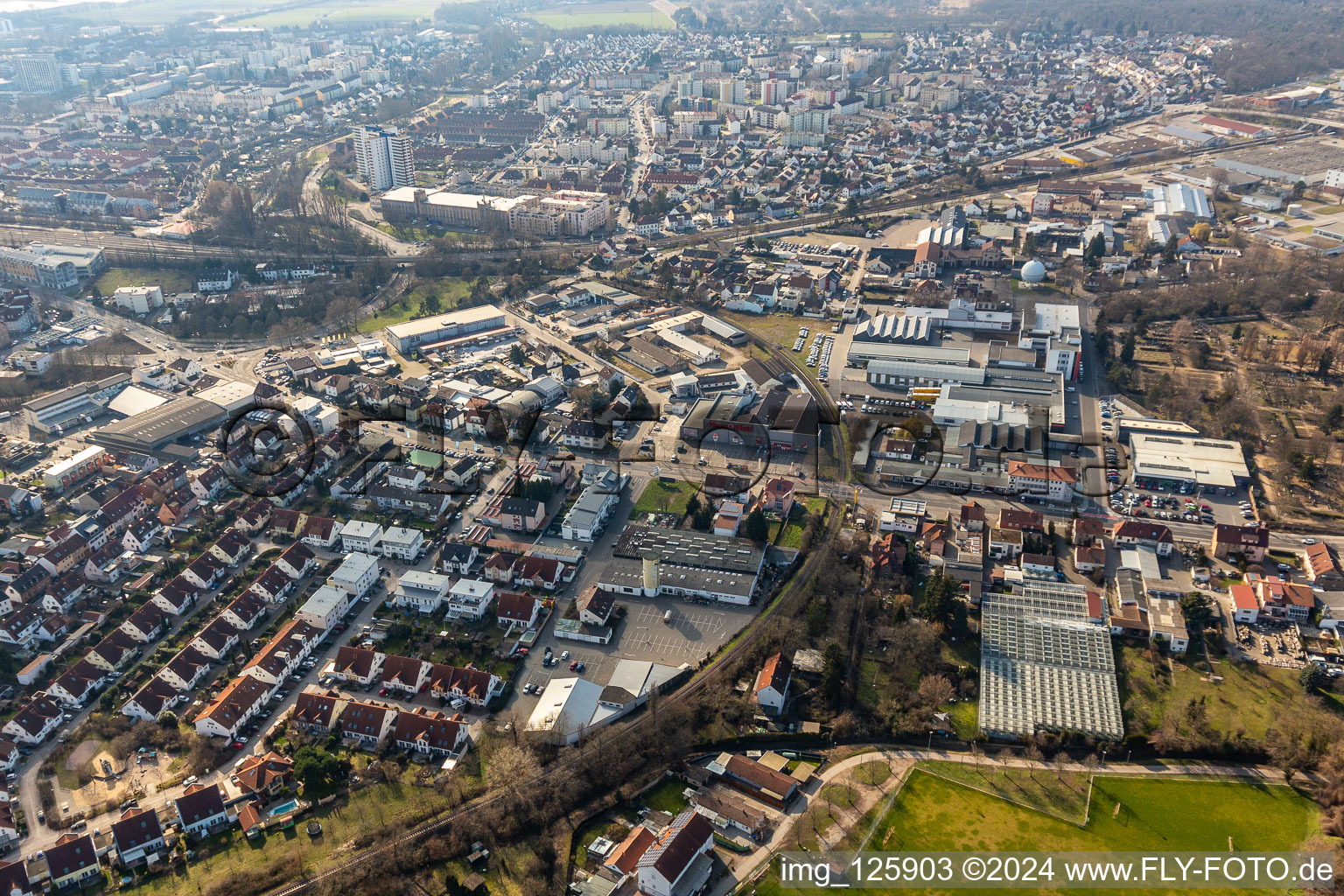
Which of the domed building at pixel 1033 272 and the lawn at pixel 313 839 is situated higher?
the domed building at pixel 1033 272

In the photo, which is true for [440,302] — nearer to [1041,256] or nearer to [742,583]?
[742,583]

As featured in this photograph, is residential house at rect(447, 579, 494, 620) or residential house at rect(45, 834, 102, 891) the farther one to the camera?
residential house at rect(447, 579, 494, 620)

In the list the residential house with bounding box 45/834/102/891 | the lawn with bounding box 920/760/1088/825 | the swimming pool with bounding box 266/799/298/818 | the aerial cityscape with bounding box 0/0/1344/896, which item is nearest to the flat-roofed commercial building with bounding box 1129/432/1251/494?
the aerial cityscape with bounding box 0/0/1344/896

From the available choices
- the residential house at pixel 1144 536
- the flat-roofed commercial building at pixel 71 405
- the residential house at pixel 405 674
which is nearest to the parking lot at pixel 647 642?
the residential house at pixel 405 674

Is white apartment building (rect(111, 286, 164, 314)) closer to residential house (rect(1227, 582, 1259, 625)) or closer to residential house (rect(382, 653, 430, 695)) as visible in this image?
residential house (rect(382, 653, 430, 695))

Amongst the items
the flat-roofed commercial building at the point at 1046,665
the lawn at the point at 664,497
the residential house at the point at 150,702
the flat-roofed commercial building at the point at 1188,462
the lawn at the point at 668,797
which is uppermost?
the flat-roofed commercial building at the point at 1188,462

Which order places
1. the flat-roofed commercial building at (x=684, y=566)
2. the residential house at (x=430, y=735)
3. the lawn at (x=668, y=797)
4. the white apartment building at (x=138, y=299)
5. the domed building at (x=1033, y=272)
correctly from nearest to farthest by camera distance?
the lawn at (x=668, y=797), the residential house at (x=430, y=735), the flat-roofed commercial building at (x=684, y=566), the white apartment building at (x=138, y=299), the domed building at (x=1033, y=272)

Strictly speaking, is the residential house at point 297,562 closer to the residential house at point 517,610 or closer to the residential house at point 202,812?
the residential house at point 517,610
